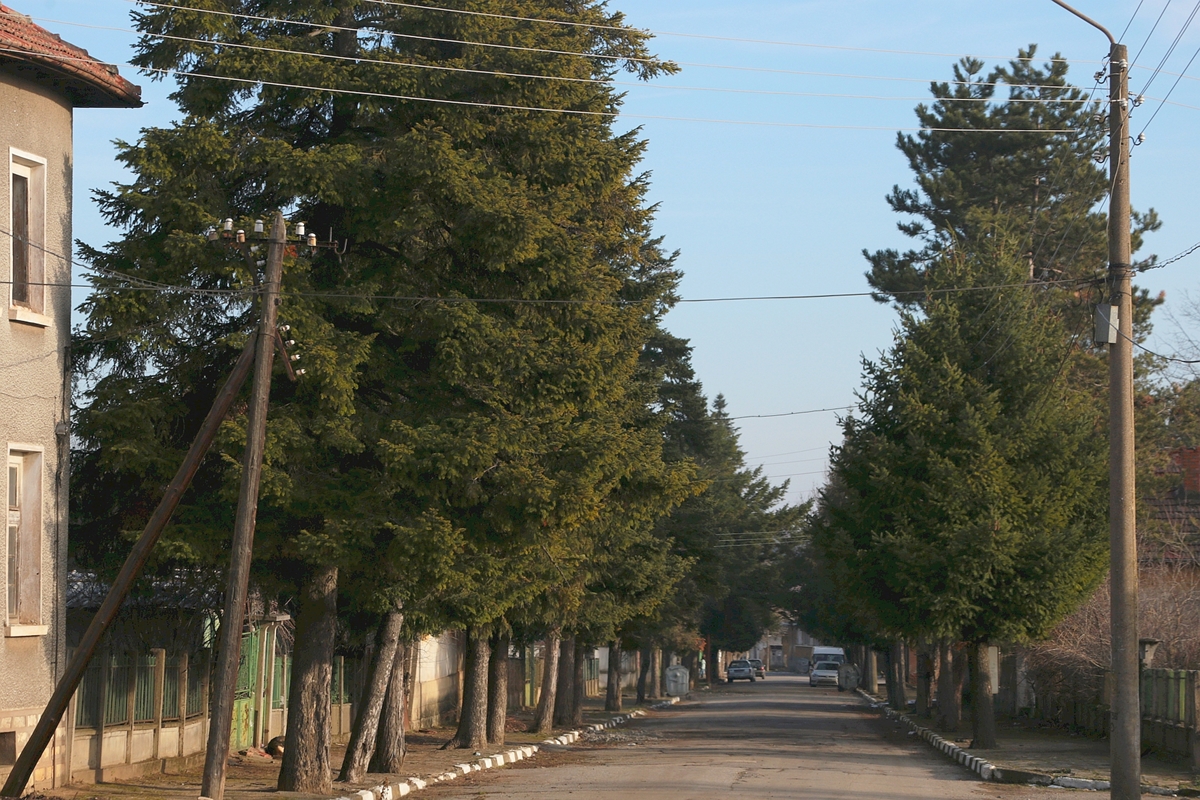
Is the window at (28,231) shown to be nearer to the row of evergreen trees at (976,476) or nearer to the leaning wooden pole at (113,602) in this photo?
the leaning wooden pole at (113,602)

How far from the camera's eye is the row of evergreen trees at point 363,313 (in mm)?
16672

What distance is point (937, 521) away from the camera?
90.8 ft

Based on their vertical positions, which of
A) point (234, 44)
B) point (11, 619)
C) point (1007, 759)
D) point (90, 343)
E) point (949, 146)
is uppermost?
point (949, 146)

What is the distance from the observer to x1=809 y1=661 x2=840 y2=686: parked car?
92.0 meters

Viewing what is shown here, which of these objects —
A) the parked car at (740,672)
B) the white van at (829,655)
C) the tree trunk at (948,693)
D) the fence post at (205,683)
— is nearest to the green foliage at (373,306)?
the fence post at (205,683)

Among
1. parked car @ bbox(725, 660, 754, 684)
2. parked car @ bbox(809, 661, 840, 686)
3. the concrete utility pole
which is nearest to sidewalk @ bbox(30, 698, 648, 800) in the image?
the concrete utility pole

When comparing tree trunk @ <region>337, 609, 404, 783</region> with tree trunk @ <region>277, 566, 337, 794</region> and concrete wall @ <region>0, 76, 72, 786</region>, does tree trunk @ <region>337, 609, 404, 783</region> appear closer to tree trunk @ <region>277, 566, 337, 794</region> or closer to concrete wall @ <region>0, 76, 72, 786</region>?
tree trunk @ <region>277, 566, 337, 794</region>

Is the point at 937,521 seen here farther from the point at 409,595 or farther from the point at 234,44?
the point at 234,44

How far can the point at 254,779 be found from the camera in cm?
2036

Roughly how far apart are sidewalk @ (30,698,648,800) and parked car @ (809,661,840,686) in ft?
203

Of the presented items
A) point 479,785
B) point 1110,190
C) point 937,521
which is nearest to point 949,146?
point 937,521

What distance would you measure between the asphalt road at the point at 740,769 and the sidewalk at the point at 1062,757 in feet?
3.19

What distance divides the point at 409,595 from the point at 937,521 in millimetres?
13466

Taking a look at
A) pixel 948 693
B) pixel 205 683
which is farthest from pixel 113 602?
pixel 948 693
